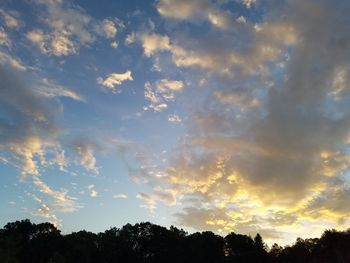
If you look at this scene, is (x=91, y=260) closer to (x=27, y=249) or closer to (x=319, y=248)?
(x=27, y=249)

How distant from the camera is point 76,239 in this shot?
135 metres

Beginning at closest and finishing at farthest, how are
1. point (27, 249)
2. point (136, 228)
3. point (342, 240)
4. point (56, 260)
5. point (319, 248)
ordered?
point (56, 260) < point (27, 249) < point (342, 240) < point (319, 248) < point (136, 228)

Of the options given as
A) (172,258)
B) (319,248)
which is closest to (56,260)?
(172,258)

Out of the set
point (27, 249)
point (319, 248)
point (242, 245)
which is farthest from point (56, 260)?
point (319, 248)

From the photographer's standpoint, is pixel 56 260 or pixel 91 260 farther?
pixel 91 260

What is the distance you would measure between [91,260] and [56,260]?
74.0 meters

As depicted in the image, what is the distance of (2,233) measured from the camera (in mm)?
126250

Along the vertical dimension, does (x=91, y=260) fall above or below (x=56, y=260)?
above

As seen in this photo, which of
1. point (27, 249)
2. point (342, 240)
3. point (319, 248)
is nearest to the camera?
point (27, 249)

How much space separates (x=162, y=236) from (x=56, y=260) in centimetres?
8690

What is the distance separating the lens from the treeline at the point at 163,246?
419 feet

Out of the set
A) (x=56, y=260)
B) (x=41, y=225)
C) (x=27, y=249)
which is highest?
(x=41, y=225)

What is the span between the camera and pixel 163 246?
148 metres

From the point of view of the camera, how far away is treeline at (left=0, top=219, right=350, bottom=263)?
127625 millimetres
